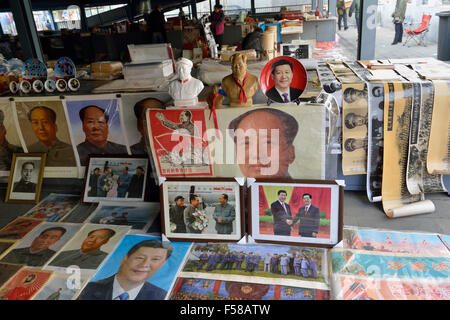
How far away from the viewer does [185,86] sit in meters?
2.03

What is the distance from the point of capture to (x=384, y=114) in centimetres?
228

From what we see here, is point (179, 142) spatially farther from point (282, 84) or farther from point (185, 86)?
point (282, 84)

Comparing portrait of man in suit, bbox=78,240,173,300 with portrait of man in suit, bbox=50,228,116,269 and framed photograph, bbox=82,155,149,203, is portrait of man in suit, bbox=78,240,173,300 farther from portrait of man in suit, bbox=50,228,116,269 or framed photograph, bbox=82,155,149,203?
framed photograph, bbox=82,155,149,203

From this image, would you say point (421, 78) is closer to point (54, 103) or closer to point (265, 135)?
point (265, 135)

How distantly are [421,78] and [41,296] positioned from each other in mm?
2664

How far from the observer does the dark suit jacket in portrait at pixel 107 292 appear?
1.71 metres

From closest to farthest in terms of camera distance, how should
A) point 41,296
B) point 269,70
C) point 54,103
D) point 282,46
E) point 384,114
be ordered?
point 41,296
point 269,70
point 384,114
point 54,103
point 282,46

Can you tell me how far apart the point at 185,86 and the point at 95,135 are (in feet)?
3.53

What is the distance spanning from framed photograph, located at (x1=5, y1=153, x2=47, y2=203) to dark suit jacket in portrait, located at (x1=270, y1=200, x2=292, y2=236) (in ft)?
6.49

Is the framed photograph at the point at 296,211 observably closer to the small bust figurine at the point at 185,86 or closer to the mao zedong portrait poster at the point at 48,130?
the small bust figurine at the point at 185,86

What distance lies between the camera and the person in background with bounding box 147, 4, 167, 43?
23.1 ft

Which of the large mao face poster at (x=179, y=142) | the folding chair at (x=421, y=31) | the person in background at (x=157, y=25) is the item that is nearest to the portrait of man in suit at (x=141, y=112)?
the large mao face poster at (x=179, y=142)

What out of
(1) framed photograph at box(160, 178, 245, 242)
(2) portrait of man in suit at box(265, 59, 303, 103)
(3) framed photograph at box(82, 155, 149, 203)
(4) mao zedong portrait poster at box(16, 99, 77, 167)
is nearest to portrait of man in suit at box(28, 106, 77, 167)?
(4) mao zedong portrait poster at box(16, 99, 77, 167)

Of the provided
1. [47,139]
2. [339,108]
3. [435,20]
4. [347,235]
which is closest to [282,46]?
[339,108]
